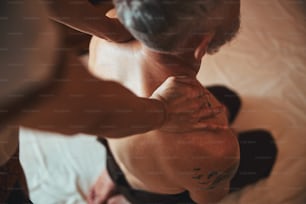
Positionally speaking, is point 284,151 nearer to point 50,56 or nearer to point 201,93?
point 201,93

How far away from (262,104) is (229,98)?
43mm

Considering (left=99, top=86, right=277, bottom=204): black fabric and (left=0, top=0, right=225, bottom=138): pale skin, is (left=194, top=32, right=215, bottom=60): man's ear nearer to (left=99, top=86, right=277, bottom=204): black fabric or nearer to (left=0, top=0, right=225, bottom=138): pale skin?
(left=0, top=0, right=225, bottom=138): pale skin

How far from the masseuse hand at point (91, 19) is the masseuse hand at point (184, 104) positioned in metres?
0.06

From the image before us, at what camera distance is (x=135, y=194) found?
1.80ft

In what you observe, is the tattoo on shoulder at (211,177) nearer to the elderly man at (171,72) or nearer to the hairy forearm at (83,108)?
the elderly man at (171,72)

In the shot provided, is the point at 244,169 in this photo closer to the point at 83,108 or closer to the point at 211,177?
the point at 211,177

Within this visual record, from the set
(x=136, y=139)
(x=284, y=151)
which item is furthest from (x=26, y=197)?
(x=284, y=151)

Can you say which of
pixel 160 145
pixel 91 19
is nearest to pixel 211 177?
pixel 160 145

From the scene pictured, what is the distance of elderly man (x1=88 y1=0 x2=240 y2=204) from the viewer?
29 cm

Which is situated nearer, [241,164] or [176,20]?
[176,20]

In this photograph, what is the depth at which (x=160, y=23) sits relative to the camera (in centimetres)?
29

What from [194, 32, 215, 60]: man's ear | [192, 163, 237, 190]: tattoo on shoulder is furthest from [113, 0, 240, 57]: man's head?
[192, 163, 237, 190]: tattoo on shoulder

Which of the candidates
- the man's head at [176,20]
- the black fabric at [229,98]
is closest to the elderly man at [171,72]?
the man's head at [176,20]

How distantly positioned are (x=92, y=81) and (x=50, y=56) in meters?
0.03
